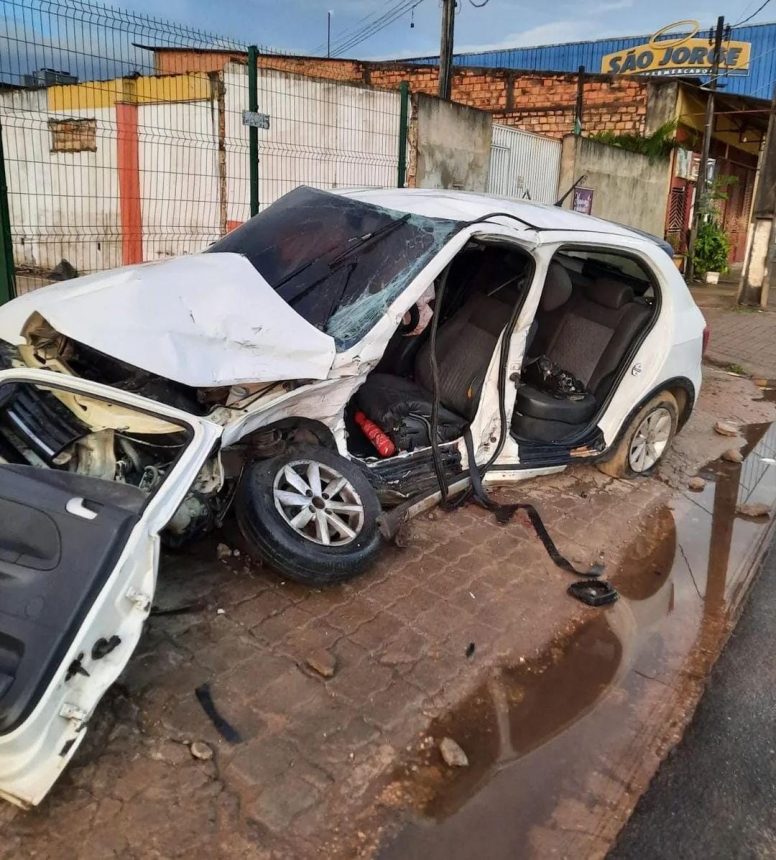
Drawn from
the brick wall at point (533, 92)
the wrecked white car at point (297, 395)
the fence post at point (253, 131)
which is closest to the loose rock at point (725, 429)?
the wrecked white car at point (297, 395)

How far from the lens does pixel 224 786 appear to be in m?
2.46

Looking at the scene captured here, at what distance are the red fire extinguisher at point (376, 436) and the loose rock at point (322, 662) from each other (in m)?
1.34

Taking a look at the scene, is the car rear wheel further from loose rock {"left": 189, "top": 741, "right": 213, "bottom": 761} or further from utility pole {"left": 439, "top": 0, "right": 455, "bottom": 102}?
utility pole {"left": 439, "top": 0, "right": 455, "bottom": 102}

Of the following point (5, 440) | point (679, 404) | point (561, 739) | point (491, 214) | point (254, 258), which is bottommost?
point (561, 739)

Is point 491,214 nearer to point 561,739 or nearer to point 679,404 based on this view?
point 679,404

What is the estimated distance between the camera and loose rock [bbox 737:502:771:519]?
5168 millimetres

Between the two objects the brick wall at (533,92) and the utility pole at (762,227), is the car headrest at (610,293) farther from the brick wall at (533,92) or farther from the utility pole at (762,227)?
the brick wall at (533,92)

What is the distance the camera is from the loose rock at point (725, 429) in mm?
6980

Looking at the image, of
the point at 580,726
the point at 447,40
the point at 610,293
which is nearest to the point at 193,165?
the point at 610,293

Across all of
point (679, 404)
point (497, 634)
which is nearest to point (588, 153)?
point (679, 404)

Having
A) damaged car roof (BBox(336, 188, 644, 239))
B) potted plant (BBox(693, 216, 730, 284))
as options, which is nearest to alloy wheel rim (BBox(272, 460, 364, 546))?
damaged car roof (BBox(336, 188, 644, 239))

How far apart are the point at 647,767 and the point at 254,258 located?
3228 mm

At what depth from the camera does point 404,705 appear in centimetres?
293

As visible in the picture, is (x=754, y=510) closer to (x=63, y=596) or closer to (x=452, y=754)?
(x=452, y=754)
